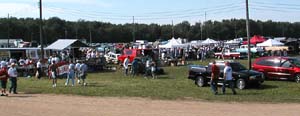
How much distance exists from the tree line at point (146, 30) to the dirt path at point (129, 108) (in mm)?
116110

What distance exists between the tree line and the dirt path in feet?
381

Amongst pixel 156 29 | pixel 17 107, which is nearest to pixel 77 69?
pixel 17 107

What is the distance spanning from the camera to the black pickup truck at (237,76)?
2680cm

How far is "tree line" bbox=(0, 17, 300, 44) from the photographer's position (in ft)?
472

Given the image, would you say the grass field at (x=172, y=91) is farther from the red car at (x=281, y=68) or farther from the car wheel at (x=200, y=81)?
the red car at (x=281, y=68)

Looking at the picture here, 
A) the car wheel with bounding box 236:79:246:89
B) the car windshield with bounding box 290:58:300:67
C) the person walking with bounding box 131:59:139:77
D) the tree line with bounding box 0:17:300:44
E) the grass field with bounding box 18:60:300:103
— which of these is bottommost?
the grass field with bounding box 18:60:300:103

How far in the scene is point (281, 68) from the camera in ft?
95.5

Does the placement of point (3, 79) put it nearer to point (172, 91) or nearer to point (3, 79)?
point (3, 79)

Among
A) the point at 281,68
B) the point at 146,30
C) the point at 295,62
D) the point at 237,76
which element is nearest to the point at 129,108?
the point at 237,76

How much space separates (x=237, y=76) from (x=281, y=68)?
350cm

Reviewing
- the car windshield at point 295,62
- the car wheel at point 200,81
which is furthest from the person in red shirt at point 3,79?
the car windshield at point 295,62

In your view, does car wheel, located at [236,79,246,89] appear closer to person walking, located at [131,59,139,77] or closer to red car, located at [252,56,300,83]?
red car, located at [252,56,300,83]

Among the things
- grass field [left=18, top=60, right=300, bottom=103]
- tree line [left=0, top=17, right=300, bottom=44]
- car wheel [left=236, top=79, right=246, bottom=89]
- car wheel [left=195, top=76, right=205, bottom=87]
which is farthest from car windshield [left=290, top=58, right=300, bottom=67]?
tree line [left=0, top=17, right=300, bottom=44]

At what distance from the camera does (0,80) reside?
26609 millimetres
